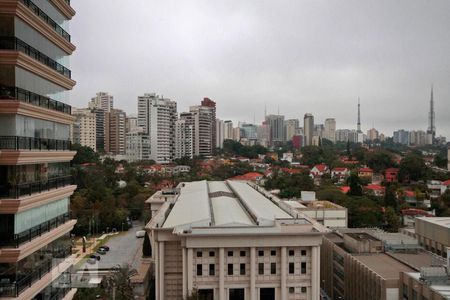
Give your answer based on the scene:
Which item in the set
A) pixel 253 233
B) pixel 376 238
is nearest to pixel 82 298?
pixel 253 233

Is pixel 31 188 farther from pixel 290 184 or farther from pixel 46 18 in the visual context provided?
pixel 290 184

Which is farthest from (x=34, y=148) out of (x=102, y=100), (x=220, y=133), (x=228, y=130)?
(x=228, y=130)

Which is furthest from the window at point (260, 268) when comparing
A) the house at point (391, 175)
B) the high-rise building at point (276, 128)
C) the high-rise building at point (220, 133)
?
the high-rise building at point (276, 128)

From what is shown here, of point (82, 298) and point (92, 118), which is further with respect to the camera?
point (92, 118)

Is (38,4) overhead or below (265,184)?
overhead

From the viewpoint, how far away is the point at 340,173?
51.4m

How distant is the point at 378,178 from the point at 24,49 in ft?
153

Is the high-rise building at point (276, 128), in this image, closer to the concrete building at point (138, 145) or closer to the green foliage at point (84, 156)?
the concrete building at point (138, 145)

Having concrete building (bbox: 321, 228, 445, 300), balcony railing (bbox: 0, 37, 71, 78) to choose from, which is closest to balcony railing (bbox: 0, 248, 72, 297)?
balcony railing (bbox: 0, 37, 71, 78)

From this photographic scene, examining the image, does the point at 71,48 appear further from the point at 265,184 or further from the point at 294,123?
the point at 294,123

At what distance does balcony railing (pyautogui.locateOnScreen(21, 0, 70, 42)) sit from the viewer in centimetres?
656

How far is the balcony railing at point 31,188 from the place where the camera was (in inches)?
238

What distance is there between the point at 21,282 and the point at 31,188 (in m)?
1.27

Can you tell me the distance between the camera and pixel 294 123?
12706cm
